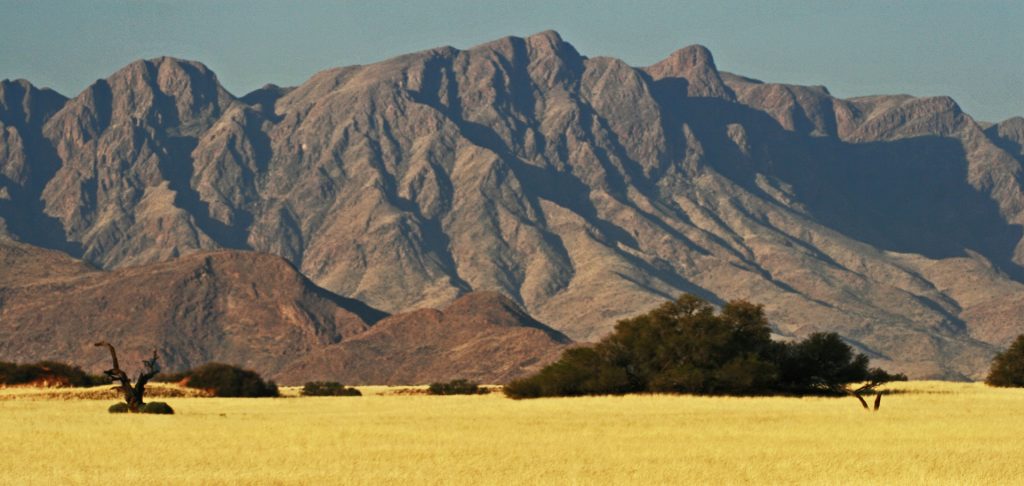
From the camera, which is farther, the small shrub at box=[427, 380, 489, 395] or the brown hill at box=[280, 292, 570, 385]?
the brown hill at box=[280, 292, 570, 385]

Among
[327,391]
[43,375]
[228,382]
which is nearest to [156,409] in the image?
[228,382]

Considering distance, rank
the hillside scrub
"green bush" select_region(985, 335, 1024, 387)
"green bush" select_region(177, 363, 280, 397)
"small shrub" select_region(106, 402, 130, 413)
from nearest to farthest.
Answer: "small shrub" select_region(106, 402, 130, 413)
the hillside scrub
"green bush" select_region(177, 363, 280, 397)
"green bush" select_region(985, 335, 1024, 387)

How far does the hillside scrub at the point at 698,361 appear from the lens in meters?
75.8

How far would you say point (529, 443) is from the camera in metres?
47.2

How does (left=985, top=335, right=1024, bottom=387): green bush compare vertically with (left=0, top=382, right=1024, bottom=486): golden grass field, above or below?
above

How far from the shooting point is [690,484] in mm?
36094

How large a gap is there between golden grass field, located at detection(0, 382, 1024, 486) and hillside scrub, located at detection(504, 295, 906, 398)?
5.43 meters

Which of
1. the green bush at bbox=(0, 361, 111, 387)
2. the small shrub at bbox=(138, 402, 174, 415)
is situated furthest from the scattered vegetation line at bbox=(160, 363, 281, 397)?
the small shrub at bbox=(138, 402, 174, 415)

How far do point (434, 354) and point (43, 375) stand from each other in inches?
3823

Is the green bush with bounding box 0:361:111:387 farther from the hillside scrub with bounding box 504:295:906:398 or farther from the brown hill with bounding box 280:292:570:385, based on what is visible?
the brown hill with bounding box 280:292:570:385

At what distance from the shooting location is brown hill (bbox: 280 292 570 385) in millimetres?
171750

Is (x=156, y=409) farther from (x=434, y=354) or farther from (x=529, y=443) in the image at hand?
(x=434, y=354)

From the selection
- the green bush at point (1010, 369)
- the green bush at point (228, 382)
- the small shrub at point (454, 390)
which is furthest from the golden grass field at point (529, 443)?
the small shrub at point (454, 390)

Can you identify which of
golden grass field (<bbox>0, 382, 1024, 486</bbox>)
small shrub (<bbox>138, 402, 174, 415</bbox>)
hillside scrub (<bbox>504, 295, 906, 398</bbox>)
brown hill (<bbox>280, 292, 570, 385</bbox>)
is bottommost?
golden grass field (<bbox>0, 382, 1024, 486</bbox>)
